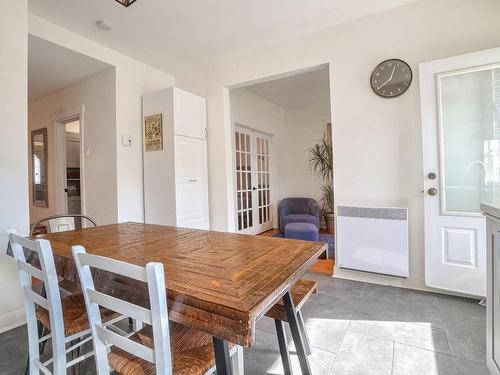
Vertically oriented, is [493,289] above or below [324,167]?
below

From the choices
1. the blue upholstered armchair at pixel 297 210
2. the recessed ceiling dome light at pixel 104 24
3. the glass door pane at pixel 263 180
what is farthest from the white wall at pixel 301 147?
the recessed ceiling dome light at pixel 104 24

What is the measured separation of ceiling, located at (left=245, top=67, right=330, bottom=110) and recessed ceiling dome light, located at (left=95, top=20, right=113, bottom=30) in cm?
222

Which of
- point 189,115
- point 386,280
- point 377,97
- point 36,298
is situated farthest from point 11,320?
point 377,97

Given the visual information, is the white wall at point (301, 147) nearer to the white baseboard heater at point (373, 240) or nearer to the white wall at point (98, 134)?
the white baseboard heater at point (373, 240)

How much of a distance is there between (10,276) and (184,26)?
268 centimetres

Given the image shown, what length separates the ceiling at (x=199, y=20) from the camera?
2.36 m

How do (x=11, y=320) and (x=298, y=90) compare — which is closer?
(x=11, y=320)

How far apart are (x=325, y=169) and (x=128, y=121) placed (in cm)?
353

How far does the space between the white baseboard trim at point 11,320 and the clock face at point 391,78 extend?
11.6 ft

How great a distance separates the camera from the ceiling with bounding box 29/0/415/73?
2361 mm

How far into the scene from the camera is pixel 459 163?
2.21 meters

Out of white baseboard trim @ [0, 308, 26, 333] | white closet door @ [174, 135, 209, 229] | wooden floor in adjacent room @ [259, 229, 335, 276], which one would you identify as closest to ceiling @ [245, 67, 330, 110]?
white closet door @ [174, 135, 209, 229]

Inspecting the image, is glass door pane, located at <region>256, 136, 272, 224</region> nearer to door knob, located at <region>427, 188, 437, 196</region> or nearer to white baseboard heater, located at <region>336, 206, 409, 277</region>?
white baseboard heater, located at <region>336, 206, 409, 277</region>

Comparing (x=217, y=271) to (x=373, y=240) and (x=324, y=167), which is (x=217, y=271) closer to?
(x=373, y=240)
